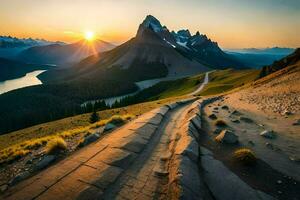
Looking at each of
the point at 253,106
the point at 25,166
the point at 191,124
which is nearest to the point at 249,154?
the point at 191,124

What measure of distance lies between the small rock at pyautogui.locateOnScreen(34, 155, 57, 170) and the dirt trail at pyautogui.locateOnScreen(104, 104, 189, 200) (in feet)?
17.6

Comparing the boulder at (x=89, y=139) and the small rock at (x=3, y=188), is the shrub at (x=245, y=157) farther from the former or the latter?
the small rock at (x=3, y=188)

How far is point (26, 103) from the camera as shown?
185 metres

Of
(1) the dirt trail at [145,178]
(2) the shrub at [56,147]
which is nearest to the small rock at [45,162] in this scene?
(2) the shrub at [56,147]

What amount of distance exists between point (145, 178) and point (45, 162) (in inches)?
266

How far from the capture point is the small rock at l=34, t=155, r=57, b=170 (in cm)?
1407

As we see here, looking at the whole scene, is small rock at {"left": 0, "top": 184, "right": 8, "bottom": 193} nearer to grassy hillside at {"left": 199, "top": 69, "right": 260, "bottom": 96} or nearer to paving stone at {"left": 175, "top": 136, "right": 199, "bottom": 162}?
paving stone at {"left": 175, "top": 136, "right": 199, "bottom": 162}

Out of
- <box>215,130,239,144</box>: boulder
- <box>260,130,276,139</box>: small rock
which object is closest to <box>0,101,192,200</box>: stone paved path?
<box>215,130,239,144</box>: boulder

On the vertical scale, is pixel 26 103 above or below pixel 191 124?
below

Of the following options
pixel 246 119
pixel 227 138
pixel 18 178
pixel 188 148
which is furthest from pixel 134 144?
pixel 246 119

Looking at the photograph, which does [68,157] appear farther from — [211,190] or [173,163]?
[211,190]

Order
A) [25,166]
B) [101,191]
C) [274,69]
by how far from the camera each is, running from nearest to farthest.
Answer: [101,191]
[25,166]
[274,69]

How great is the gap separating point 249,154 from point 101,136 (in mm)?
11860


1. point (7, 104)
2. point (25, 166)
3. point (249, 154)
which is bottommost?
point (7, 104)
